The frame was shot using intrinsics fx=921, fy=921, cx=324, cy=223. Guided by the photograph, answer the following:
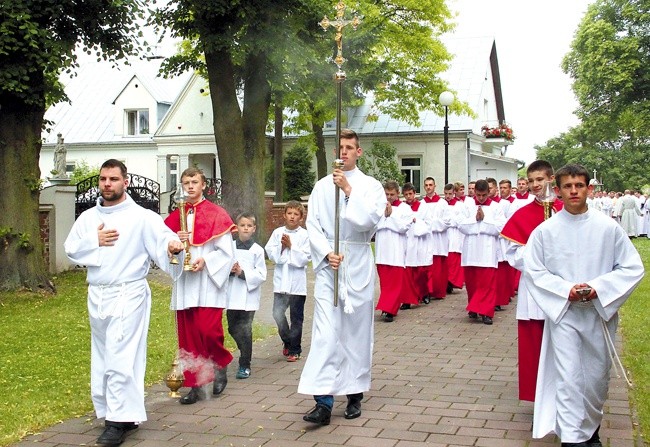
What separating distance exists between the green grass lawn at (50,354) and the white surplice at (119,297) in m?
0.82

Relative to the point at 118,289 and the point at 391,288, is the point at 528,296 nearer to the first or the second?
the point at 118,289

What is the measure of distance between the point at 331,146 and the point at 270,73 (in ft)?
78.7

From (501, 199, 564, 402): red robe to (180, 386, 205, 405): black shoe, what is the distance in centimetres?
271

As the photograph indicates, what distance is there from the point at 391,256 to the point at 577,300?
758 cm

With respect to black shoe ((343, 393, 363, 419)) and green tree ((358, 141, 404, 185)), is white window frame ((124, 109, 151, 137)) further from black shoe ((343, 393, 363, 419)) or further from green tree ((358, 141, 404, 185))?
black shoe ((343, 393, 363, 419))

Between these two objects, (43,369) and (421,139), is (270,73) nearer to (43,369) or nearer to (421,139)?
(43,369)

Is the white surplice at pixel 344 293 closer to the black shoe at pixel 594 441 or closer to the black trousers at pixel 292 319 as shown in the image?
the black shoe at pixel 594 441

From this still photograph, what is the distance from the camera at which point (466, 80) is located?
4728 cm

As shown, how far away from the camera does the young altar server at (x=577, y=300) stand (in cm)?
612

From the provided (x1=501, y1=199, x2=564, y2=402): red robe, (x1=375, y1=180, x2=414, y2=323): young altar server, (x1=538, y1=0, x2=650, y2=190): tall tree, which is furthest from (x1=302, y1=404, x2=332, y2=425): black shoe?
(x1=538, y1=0, x2=650, y2=190): tall tree

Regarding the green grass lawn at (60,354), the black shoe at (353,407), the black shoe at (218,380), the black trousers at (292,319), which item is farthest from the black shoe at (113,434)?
the black trousers at (292,319)

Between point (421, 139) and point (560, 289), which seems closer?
point (560, 289)

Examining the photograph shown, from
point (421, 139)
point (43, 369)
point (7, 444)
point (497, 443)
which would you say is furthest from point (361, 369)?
point (421, 139)

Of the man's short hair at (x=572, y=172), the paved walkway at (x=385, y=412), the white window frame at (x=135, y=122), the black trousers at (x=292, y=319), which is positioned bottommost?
the paved walkway at (x=385, y=412)
